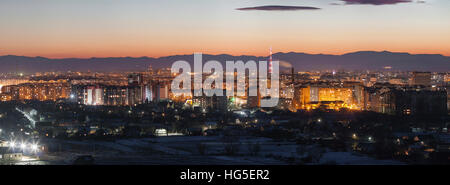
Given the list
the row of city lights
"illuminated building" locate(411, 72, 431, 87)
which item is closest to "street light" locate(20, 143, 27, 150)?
the row of city lights

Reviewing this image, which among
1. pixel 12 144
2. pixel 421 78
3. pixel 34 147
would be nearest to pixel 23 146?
pixel 34 147

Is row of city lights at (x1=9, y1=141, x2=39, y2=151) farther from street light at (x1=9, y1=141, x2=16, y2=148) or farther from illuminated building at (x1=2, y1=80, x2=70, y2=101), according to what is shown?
illuminated building at (x1=2, y1=80, x2=70, y2=101)

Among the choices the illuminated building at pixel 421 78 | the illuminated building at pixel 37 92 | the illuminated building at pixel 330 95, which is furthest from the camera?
the illuminated building at pixel 421 78

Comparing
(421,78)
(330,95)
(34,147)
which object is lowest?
(34,147)

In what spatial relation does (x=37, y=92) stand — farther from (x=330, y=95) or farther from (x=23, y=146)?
(x=23, y=146)

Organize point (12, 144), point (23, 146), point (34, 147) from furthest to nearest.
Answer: point (12, 144) < point (34, 147) < point (23, 146)

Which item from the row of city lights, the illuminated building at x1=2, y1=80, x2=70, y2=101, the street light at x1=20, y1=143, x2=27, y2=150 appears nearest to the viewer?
the street light at x1=20, y1=143, x2=27, y2=150

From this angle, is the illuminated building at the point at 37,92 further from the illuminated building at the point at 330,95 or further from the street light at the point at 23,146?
the street light at the point at 23,146

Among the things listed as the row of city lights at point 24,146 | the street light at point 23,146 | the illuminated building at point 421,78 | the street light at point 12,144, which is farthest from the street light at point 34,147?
the illuminated building at point 421,78

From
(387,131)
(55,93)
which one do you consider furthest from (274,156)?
(55,93)

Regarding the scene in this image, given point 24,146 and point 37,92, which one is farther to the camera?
point 37,92

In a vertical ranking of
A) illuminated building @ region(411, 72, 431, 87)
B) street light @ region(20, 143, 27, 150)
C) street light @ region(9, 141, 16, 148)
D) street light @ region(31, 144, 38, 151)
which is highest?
illuminated building @ region(411, 72, 431, 87)
